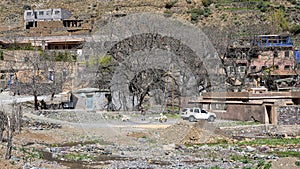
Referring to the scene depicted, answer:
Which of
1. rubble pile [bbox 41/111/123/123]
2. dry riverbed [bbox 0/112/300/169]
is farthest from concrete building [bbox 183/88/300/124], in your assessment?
rubble pile [bbox 41/111/123/123]

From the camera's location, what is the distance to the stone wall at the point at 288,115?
40406 mm

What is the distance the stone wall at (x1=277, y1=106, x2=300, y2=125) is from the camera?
4041 centimetres

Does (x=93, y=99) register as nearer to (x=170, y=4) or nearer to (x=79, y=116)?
(x=79, y=116)

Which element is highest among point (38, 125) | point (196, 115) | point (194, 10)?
point (194, 10)

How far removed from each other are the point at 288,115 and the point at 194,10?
250ft

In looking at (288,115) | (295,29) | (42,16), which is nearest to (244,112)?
(288,115)

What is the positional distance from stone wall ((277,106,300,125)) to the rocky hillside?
5399 centimetres

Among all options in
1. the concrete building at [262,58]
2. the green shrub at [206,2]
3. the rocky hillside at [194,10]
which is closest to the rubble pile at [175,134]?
the concrete building at [262,58]

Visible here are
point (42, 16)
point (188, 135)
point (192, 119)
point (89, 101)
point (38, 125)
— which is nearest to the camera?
point (188, 135)

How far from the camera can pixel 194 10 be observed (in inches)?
4513

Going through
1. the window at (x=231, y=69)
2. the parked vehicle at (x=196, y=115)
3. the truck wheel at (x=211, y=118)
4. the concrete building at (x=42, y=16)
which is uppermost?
the concrete building at (x=42, y=16)

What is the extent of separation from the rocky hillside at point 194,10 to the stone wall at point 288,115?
53992mm

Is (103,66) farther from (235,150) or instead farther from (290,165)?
(290,165)

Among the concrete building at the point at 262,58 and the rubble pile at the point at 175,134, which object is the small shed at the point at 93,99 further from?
the rubble pile at the point at 175,134
